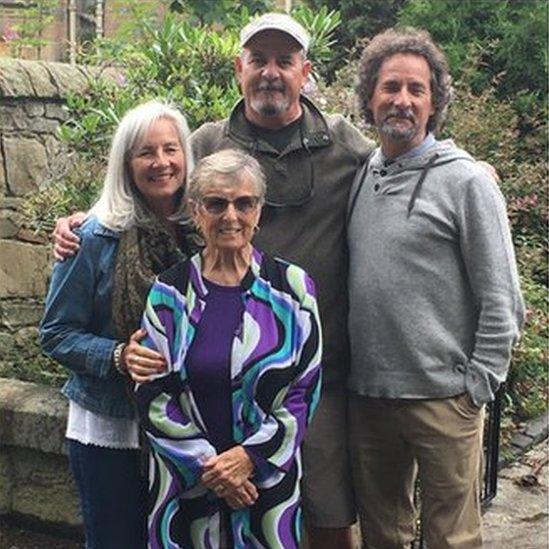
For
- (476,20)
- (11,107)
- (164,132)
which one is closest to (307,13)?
(11,107)

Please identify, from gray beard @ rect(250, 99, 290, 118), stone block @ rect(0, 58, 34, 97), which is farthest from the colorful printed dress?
stone block @ rect(0, 58, 34, 97)

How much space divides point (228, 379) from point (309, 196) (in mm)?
815

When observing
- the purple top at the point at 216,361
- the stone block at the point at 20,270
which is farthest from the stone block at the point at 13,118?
the purple top at the point at 216,361

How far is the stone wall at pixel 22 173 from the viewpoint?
623 centimetres

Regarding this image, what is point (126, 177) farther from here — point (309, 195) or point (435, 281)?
point (435, 281)

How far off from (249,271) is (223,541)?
0.77 meters

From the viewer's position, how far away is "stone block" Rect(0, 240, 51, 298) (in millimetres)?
6289

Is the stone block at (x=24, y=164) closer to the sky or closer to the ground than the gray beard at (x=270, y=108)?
closer to the ground

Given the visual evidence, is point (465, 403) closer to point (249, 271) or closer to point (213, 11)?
point (249, 271)

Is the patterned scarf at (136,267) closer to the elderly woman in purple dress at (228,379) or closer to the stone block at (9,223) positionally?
the elderly woman in purple dress at (228,379)

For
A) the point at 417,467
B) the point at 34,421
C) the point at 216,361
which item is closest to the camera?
the point at 216,361

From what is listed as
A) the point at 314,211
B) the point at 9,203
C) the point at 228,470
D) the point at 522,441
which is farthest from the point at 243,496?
the point at 9,203

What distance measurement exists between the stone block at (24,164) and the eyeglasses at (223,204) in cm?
401

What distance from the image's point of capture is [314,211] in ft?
10.3
